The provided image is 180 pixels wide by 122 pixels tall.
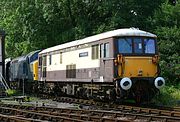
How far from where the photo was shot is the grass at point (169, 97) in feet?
63.4

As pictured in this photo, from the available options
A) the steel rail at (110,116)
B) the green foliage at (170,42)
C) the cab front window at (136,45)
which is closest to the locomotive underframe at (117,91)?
the cab front window at (136,45)

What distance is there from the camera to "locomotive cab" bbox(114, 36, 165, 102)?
55.3 feet

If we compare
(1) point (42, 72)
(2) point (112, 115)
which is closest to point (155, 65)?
(2) point (112, 115)

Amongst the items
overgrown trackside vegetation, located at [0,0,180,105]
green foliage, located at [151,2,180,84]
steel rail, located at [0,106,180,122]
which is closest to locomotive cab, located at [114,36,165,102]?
steel rail, located at [0,106,180,122]

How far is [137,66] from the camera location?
17.2 meters

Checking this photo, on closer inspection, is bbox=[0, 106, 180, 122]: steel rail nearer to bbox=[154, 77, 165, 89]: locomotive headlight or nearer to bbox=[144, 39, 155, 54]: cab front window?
bbox=[154, 77, 165, 89]: locomotive headlight

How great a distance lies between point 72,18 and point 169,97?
1813 centimetres

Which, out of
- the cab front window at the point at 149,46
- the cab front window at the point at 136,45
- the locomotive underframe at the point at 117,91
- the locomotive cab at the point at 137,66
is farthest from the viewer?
the cab front window at the point at 149,46

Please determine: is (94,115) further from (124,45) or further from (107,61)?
(124,45)

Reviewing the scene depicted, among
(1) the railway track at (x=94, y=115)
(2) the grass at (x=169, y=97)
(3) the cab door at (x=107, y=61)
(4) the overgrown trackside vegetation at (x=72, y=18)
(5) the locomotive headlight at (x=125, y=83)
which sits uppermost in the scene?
(4) the overgrown trackside vegetation at (x=72, y=18)

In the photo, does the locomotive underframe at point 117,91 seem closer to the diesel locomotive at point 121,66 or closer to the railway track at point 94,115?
the diesel locomotive at point 121,66

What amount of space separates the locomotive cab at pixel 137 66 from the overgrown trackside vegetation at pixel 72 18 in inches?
239

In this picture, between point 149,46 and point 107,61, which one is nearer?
point 107,61

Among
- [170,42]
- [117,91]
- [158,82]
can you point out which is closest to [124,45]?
[117,91]
